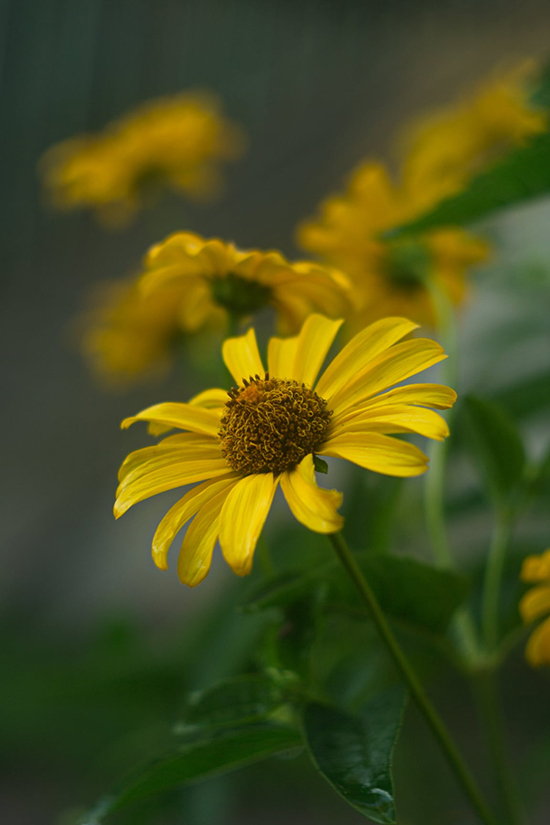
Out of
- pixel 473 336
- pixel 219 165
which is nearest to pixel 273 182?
pixel 219 165

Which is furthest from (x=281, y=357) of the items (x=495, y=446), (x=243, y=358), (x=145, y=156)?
(x=145, y=156)

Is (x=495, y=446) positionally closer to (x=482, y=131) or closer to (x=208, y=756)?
(x=208, y=756)

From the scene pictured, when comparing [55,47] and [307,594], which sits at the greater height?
[55,47]

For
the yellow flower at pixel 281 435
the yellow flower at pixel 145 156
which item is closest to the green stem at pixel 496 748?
the yellow flower at pixel 281 435

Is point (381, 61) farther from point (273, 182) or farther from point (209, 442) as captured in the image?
point (209, 442)

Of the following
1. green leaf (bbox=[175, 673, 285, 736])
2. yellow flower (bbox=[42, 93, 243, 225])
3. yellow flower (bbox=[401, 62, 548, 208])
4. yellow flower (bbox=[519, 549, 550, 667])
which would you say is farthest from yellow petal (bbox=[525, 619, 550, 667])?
yellow flower (bbox=[42, 93, 243, 225])

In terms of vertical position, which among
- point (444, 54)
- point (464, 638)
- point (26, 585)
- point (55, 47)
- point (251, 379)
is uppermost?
point (55, 47)

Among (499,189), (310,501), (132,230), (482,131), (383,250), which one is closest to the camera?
(310,501)
